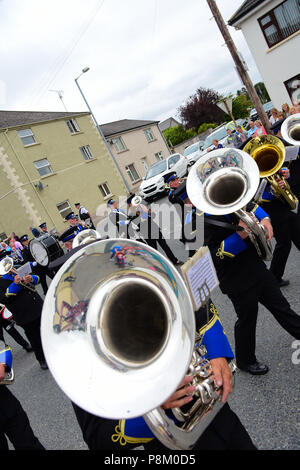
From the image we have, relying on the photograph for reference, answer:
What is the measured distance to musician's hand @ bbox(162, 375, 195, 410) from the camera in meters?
1.24

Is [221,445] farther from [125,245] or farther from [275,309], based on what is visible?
[275,309]

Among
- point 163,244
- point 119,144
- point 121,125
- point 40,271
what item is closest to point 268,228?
point 163,244

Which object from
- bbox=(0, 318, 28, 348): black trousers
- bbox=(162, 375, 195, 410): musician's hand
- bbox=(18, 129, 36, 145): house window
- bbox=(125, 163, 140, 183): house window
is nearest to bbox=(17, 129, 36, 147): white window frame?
bbox=(18, 129, 36, 145): house window

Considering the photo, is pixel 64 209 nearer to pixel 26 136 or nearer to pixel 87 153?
pixel 26 136

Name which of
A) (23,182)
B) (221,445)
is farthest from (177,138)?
(221,445)

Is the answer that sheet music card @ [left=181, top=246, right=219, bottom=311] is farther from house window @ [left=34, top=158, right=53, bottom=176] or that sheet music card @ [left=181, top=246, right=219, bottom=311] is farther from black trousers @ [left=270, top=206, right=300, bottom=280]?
house window @ [left=34, top=158, right=53, bottom=176]

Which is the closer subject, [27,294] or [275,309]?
[275,309]

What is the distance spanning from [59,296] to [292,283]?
340 centimetres

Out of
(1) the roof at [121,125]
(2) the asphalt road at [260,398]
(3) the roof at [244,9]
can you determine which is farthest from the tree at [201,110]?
(2) the asphalt road at [260,398]

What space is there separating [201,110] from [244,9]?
26353 mm

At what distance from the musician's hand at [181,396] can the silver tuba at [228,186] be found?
129 cm

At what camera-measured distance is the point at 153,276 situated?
1299 mm

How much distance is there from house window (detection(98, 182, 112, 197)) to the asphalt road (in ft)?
64.6

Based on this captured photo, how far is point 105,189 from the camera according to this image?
23.6 m
